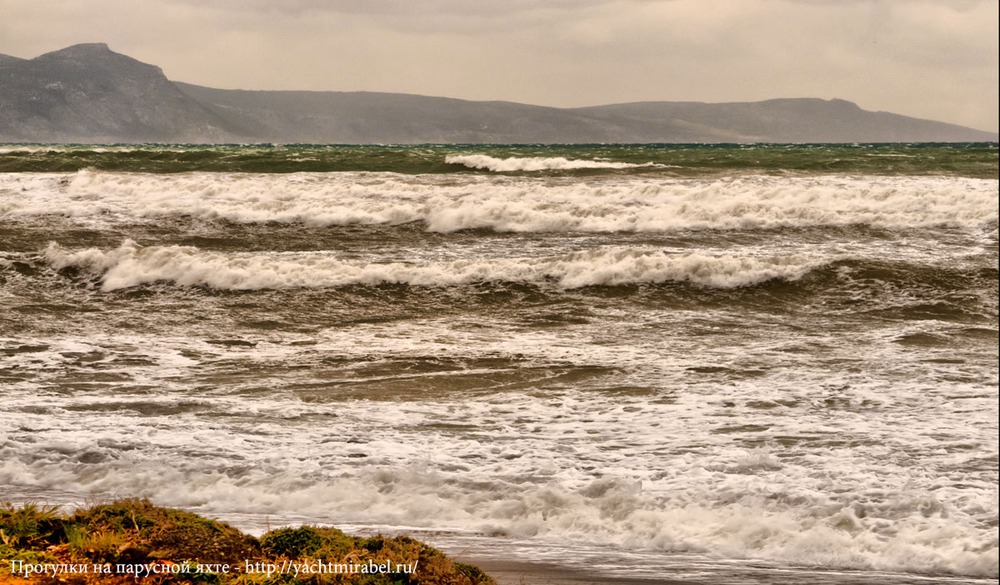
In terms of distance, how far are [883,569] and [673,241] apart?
13.2m

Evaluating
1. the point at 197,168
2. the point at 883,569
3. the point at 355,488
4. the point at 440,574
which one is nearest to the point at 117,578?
the point at 440,574

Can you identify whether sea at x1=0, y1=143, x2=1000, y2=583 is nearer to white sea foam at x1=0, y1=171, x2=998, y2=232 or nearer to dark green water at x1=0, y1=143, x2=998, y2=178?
white sea foam at x1=0, y1=171, x2=998, y2=232

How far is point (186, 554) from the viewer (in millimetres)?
3518

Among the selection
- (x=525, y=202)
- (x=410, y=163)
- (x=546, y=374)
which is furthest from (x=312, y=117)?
(x=546, y=374)

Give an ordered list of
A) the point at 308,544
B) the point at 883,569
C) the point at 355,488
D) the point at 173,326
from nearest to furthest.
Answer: the point at 308,544 → the point at 883,569 → the point at 355,488 → the point at 173,326

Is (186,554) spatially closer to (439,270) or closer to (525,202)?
(439,270)

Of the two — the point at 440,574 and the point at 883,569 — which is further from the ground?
the point at 440,574

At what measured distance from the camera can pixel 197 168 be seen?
92.9 ft

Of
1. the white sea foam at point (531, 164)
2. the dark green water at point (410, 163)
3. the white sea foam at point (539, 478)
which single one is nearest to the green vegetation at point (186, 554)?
the white sea foam at point (539, 478)

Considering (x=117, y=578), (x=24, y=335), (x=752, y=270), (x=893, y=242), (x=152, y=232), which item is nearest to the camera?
(x=117, y=578)

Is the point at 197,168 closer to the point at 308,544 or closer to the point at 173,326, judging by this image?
the point at 173,326

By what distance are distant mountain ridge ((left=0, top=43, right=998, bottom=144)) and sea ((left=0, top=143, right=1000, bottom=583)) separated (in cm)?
555

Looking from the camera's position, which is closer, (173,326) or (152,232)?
(173,326)

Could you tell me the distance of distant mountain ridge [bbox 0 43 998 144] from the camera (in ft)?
88.8
